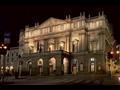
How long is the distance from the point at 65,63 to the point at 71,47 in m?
5.37

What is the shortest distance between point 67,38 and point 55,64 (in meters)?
9.67

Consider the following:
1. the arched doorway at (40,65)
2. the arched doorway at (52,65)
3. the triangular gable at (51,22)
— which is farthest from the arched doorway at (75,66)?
the triangular gable at (51,22)

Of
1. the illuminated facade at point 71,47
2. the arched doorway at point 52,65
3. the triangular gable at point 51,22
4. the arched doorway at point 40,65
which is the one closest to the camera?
the illuminated facade at point 71,47

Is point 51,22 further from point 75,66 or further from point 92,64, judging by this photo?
point 92,64

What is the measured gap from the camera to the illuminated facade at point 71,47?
66812mm

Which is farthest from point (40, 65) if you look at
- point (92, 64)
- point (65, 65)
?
point (92, 64)

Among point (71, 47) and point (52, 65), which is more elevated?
point (71, 47)

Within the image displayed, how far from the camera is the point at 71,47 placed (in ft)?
235

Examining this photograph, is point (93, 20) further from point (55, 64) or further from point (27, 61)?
point (27, 61)

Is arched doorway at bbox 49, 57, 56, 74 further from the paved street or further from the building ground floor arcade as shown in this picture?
the paved street

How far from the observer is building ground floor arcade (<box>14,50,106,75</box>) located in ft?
216

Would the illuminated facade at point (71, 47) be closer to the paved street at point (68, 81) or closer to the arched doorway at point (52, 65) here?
the arched doorway at point (52, 65)

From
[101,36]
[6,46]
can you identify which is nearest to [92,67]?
[101,36]

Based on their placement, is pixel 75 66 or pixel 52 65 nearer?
pixel 52 65
